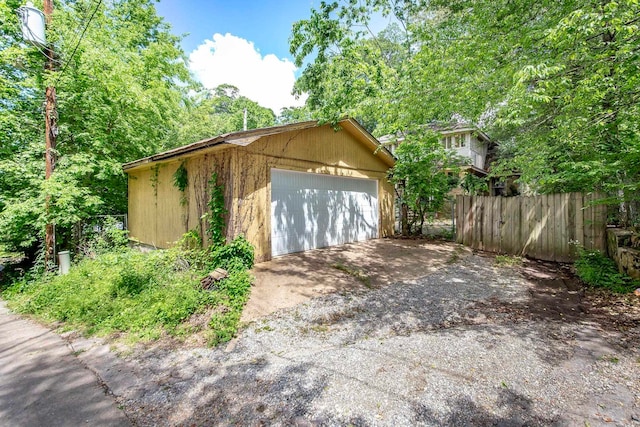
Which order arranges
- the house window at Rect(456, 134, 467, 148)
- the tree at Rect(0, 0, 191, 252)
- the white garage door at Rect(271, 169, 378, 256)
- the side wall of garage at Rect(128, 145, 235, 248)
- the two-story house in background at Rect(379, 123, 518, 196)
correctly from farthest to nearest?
the house window at Rect(456, 134, 467, 148) → the two-story house in background at Rect(379, 123, 518, 196) → the tree at Rect(0, 0, 191, 252) → the white garage door at Rect(271, 169, 378, 256) → the side wall of garage at Rect(128, 145, 235, 248)

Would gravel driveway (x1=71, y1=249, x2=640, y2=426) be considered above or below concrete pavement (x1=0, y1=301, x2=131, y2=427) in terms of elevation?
above

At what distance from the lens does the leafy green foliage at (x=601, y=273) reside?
181 inches

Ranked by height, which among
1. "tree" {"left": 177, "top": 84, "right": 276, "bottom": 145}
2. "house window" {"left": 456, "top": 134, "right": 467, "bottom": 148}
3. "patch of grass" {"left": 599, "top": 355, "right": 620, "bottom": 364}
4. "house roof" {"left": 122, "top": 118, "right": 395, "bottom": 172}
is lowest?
"patch of grass" {"left": 599, "top": 355, "right": 620, "bottom": 364}

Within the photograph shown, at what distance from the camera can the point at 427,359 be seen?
9.67 ft

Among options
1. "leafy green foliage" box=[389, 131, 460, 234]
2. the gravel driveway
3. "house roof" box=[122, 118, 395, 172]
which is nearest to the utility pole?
"house roof" box=[122, 118, 395, 172]

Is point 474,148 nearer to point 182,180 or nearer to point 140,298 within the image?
point 182,180

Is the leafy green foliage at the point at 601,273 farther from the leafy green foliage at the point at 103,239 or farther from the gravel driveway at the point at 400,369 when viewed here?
the leafy green foliage at the point at 103,239

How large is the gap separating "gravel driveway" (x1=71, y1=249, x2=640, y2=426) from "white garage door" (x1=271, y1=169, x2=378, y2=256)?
302cm

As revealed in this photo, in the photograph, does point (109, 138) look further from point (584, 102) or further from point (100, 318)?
point (584, 102)

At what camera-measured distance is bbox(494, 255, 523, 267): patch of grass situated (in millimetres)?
6598

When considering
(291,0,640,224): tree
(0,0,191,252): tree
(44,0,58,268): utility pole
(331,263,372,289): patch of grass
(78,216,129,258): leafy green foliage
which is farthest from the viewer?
(78,216,129,258): leafy green foliage

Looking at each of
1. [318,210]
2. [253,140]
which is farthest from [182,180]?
[318,210]

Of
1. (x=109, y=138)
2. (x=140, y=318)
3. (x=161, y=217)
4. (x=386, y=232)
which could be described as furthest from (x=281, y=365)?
(x=109, y=138)

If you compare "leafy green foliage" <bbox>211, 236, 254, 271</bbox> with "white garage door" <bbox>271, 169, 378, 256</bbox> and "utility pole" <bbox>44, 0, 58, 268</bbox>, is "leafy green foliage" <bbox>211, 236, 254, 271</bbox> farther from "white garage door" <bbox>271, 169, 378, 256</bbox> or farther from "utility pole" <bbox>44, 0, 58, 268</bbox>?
"utility pole" <bbox>44, 0, 58, 268</bbox>
